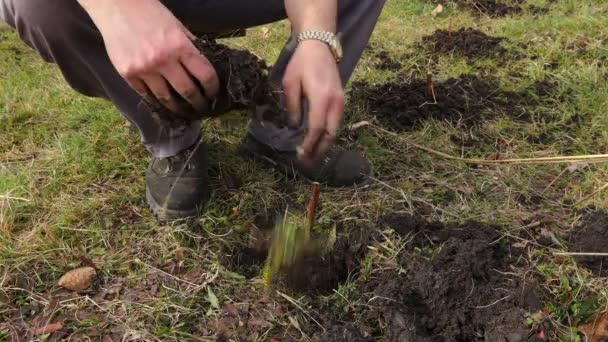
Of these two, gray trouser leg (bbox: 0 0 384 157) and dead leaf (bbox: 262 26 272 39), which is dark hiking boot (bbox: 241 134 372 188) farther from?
dead leaf (bbox: 262 26 272 39)

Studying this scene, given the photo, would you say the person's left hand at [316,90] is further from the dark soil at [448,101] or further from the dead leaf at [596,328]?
the dark soil at [448,101]

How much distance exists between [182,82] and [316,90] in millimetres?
340

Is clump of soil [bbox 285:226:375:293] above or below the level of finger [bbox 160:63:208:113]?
below

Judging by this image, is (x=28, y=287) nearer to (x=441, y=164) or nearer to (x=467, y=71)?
(x=441, y=164)

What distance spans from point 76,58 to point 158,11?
603 mm

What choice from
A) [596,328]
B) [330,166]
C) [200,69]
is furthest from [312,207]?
[596,328]

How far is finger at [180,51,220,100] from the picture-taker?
1.29 metres

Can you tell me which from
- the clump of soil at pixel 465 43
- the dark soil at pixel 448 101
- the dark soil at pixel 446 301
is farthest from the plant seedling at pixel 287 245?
the clump of soil at pixel 465 43

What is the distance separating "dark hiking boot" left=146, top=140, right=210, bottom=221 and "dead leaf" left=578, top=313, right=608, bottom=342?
4.47ft

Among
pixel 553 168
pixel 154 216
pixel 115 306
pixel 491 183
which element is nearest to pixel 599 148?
pixel 553 168

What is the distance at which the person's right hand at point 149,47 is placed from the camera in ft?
4.09

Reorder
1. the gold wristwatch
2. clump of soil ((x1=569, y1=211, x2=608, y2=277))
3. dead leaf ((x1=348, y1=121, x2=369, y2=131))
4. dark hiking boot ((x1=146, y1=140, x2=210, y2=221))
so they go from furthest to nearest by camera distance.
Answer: dead leaf ((x1=348, y1=121, x2=369, y2=131)) < dark hiking boot ((x1=146, y1=140, x2=210, y2=221)) < clump of soil ((x1=569, y1=211, x2=608, y2=277)) < the gold wristwatch

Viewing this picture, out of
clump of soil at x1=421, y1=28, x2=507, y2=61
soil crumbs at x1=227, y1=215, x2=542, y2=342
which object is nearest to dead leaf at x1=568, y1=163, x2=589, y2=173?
soil crumbs at x1=227, y1=215, x2=542, y2=342

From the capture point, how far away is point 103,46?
69.2 inches
